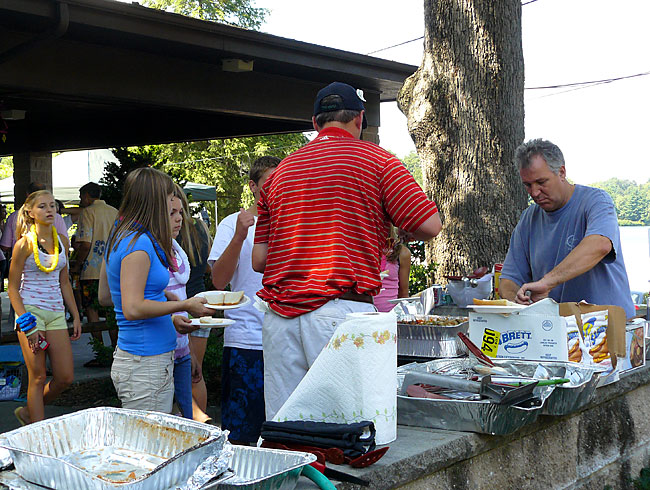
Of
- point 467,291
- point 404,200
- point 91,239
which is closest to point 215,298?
point 404,200

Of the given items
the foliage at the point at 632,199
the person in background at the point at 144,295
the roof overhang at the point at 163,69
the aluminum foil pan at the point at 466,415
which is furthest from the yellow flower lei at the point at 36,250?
the foliage at the point at 632,199

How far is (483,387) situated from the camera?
267 centimetres

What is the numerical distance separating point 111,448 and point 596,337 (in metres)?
2.30

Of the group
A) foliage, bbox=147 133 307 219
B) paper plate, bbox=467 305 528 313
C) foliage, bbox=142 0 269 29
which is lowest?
paper plate, bbox=467 305 528 313

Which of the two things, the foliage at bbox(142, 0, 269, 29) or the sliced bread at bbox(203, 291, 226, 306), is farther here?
the foliage at bbox(142, 0, 269, 29)

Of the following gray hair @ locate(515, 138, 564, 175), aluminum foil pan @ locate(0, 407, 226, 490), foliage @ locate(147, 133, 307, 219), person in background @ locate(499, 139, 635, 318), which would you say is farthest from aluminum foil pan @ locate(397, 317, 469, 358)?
foliage @ locate(147, 133, 307, 219)

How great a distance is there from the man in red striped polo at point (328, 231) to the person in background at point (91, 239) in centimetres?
616

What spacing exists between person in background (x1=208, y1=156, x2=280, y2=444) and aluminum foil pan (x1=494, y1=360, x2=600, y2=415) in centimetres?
129

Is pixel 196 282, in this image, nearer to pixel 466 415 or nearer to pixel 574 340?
pixel 574 340

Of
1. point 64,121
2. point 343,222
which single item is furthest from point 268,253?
point 64,121

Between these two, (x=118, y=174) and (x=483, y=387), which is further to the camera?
(x=118, y=174)

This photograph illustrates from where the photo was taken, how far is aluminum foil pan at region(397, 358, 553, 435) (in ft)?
8.55

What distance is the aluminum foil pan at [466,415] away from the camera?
261 cm

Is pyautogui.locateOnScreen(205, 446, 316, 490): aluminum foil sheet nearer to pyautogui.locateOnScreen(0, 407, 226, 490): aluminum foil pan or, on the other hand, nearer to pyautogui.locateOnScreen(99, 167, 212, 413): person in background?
pyautogui.locateOnScreen(0, 407, 226, 490): aluminum foil pan
